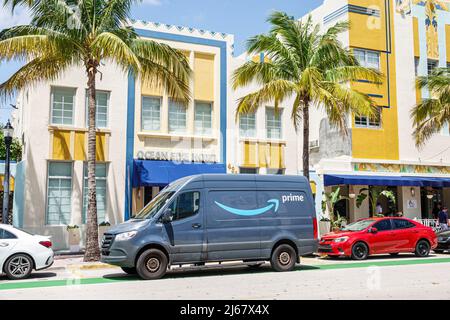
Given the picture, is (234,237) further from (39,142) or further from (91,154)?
(39,142)

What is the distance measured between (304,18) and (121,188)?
1745cm

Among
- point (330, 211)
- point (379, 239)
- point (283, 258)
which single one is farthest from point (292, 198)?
point (330, 211)

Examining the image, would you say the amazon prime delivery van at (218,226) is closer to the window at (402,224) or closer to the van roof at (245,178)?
the van roof at (245,178)

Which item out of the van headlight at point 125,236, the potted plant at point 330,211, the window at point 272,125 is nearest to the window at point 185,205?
the van headlight at point 125,236

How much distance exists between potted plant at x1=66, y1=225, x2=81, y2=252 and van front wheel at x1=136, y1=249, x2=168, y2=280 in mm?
8259

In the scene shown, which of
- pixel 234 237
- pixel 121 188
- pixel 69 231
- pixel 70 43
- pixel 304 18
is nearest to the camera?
pixel 234 237

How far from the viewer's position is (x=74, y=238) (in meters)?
19.2

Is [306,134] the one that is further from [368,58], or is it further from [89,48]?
[368,58]

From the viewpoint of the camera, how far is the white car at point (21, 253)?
482 inches

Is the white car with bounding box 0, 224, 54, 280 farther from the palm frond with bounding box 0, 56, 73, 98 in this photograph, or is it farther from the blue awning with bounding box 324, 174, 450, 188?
the blue awning with bounding box 324, 174, 450, 188

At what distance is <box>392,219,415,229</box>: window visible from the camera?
58.2 feet

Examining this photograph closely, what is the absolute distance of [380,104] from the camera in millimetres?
27594

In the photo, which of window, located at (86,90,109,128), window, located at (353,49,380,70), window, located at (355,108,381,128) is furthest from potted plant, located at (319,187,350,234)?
window, located at (86,90,109,128)

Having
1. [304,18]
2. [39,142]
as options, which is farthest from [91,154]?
[304,18]
